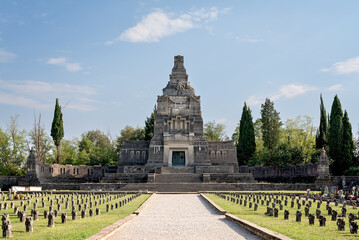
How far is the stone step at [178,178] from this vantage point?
49062mm

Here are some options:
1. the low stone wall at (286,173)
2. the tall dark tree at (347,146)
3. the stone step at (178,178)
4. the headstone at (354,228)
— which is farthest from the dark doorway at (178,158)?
the headstone at (354,228)

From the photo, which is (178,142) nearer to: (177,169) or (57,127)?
(177,169)

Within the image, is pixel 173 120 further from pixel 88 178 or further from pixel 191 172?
pixel 88 178

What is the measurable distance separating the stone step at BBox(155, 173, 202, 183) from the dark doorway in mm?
9947

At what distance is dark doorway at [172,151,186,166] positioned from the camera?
60625mm

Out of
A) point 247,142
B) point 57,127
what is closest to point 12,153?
point 57,127

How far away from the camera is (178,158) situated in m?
60.9

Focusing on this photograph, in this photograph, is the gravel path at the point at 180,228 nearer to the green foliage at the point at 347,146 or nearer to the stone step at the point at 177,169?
the stone step at the point at 177,169

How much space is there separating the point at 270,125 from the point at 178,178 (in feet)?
88.7

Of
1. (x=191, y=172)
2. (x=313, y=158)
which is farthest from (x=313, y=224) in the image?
(x=313, y=158)

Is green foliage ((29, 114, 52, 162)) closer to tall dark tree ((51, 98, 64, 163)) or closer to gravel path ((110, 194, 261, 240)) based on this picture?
tall dark tree ((51, 98, 64, 163))

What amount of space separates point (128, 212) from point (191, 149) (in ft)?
132

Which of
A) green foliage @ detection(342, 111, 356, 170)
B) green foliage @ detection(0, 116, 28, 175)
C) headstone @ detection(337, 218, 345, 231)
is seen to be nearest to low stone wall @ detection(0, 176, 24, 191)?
green foliage @ detection(0, 116, 28, 175)

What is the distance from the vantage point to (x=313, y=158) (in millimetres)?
56750
